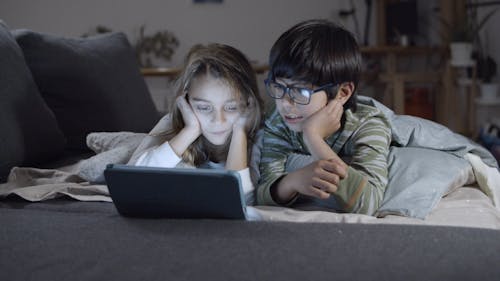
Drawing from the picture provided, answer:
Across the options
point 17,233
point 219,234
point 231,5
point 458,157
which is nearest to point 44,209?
point 17,233

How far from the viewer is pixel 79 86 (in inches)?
76.2

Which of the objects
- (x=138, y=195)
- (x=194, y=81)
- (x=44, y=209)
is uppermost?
(x=194, y=81)

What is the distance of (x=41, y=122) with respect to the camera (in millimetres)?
1723

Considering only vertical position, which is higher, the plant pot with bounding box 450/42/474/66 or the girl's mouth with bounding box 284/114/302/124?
the girl's mouth with bounding box 284/114/302/124

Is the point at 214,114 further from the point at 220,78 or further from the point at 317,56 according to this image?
the point at 317,56

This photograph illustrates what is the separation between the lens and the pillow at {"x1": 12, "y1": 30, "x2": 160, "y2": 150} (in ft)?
6.28

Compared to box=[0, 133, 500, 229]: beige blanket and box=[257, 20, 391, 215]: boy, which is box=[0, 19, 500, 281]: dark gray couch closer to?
box=[0, 133, 500, 229]: beige blanket

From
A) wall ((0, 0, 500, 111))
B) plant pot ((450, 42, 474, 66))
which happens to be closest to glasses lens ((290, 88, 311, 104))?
plant pot ((450, 42, 474, 66))

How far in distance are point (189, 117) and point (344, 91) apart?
0.34m

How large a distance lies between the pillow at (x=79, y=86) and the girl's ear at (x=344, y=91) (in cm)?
90

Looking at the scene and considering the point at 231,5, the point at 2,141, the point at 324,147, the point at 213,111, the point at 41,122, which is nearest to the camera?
the point at 324,147

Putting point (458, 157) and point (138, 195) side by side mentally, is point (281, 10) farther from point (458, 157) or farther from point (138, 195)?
point (138, 195)

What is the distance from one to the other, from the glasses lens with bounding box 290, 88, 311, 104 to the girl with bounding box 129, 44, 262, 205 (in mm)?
159

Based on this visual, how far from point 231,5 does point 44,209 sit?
3827 mm
